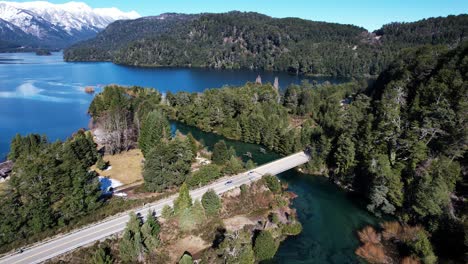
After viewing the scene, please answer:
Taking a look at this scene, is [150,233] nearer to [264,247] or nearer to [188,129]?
[264,247]

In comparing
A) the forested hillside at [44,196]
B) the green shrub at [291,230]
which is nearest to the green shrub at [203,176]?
the forested hillside at [44,196]

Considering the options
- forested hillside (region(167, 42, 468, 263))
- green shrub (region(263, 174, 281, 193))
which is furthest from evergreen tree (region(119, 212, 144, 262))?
forested hillside (region(167, 42, 468, 263))

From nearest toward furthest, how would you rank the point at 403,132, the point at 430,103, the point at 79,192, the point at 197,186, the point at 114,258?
the point at 114,258, the point at 79,192, the point at 197,186, the point at 403,132, the point at 430,103

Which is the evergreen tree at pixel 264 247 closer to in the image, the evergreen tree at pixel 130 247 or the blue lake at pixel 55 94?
the evergreen tree at pixel 130 247

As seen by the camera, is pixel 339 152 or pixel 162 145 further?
pixel 339 152

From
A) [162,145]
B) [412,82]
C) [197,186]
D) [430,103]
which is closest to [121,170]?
[162,145]

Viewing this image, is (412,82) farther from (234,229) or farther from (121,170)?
(121,170)

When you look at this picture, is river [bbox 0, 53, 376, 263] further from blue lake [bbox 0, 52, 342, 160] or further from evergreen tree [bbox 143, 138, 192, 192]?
evergreen tree [bbox 143, 138, 192, 192]
